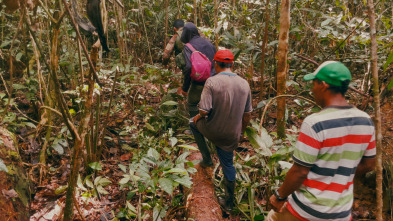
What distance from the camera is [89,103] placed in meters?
2.37

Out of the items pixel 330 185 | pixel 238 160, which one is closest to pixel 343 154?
pixel 330 185

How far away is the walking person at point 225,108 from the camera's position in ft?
9.26

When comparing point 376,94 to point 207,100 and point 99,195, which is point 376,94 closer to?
point 207,100

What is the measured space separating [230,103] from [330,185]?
1.39 m

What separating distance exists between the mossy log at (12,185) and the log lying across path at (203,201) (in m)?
1.65

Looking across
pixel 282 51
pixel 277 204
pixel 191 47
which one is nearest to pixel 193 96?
pixel 191 47

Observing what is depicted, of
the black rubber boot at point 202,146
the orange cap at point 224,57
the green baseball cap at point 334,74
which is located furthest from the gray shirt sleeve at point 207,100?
the green baseball cap at point 334,74

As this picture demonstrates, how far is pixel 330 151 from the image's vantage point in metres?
1.59

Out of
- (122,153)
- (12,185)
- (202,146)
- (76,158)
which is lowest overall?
(122,153)

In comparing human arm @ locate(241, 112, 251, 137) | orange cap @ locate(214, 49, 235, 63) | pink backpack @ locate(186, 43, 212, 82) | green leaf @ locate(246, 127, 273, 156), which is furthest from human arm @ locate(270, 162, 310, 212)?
pink backpack @ locate(186, 43, 212, 82)

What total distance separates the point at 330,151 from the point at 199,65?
2.63 m

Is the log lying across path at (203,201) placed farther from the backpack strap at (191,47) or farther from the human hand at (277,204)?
the backpack strap at (191,47)

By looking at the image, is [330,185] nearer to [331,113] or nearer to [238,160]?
[331,113]

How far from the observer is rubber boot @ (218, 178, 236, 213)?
120 inches
